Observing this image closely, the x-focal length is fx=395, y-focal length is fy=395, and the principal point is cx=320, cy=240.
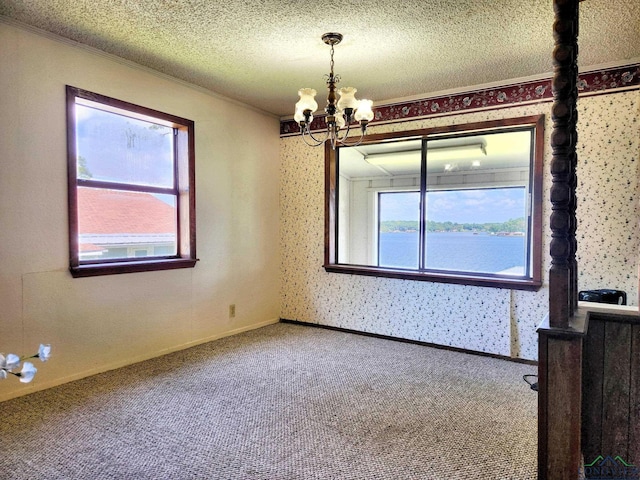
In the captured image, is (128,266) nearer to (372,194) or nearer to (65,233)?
(65,233)

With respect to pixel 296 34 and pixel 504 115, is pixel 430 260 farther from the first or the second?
pixel 296 34

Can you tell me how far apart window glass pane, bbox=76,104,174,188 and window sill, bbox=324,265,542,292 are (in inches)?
85.6

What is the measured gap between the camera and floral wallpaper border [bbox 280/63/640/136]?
322cm

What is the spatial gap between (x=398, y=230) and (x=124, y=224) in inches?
124

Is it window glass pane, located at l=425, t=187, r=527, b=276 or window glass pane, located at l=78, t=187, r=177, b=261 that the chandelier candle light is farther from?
window glass pane, located at l=78, t=187, r=177, b=261

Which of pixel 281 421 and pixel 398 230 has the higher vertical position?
pixel 398 230

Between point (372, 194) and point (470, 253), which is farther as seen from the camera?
point (372, 194)

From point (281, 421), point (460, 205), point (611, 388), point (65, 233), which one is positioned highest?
point (460, 205)

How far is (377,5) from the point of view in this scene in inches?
96.9

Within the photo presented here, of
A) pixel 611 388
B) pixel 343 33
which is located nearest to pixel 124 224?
pixel 343 33

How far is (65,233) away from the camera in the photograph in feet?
9.94

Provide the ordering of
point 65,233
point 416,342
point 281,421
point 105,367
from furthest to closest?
1. point 416,342
2. point 105,367
3. point 65,233
4. point 281,421

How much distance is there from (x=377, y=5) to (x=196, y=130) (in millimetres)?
2245

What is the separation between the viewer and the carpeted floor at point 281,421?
78.7 inches
